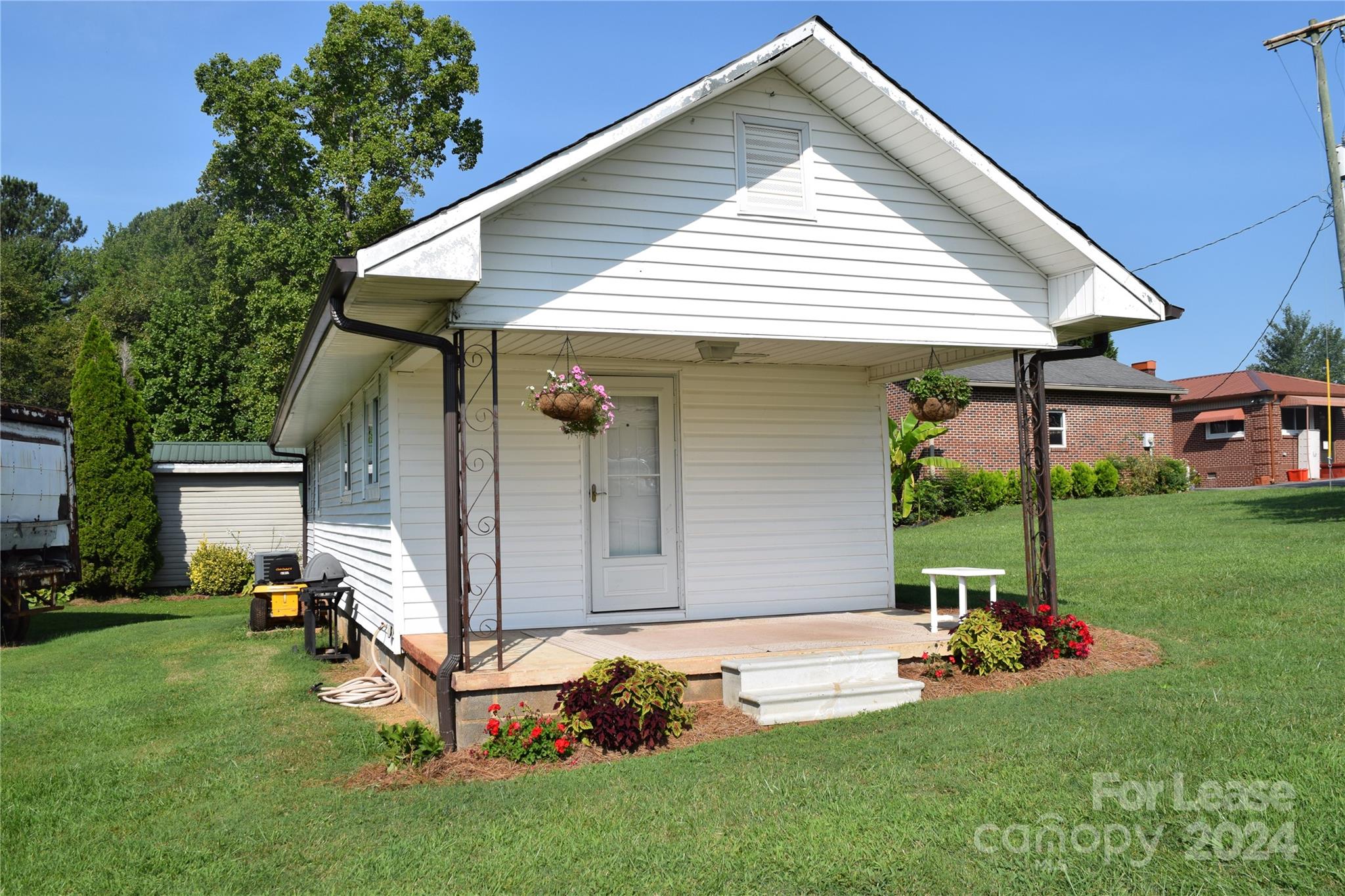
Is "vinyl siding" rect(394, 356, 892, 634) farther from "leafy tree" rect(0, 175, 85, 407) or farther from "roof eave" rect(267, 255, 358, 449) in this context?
"leafy tree" rect(0, 175, 85, 407)

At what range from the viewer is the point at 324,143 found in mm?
27062

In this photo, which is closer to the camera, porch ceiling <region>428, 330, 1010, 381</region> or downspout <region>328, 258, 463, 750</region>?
downspout <region>328, 258, 463, 750</region>

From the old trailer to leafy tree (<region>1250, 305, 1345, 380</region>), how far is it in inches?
3251

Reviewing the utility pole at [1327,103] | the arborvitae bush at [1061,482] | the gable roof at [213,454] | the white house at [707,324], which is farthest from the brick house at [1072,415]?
the white house at [707,324]

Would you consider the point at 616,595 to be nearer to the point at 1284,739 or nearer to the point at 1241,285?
→ the point at 1284,739

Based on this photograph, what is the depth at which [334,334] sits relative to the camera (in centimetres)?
764

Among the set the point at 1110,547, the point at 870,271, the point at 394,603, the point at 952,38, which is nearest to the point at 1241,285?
the point at 1110,547

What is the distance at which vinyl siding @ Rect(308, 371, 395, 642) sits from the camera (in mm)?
9070

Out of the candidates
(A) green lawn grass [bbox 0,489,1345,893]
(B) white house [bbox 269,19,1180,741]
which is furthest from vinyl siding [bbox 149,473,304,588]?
(A) green lawn grass [bbox 0,489,1345,893]

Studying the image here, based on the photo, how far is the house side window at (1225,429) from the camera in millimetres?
34531

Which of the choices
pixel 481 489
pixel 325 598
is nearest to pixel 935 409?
pixel 481 489

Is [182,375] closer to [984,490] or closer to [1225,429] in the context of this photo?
[984,490]

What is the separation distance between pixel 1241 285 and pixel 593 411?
120ft

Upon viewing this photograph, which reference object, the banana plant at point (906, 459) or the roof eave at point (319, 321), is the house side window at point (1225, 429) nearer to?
the banana plant at point (906, 459)
